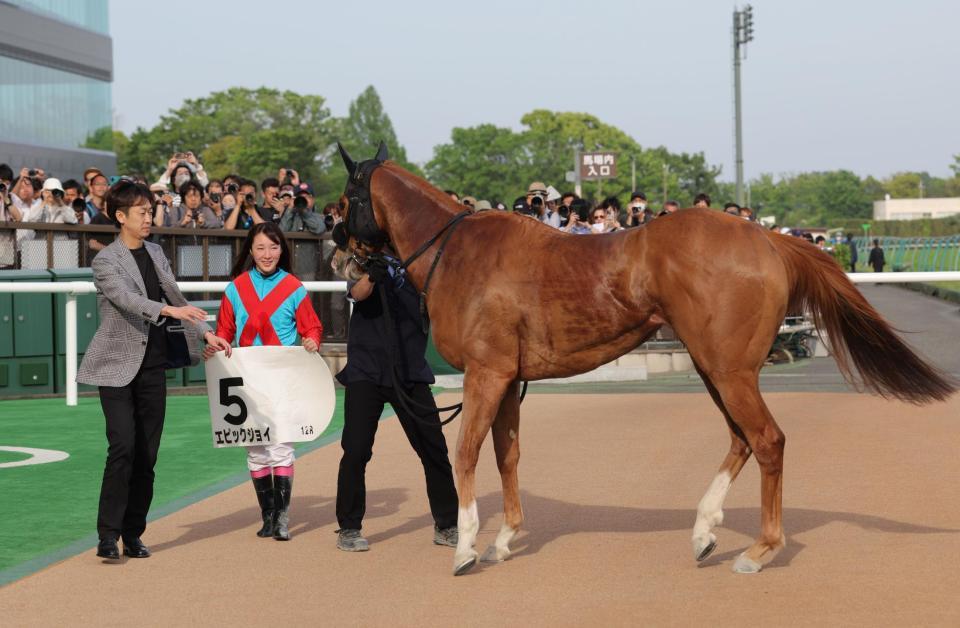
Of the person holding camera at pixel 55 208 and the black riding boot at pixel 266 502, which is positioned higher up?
the person holding camera at pixel 55 208

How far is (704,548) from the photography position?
234 inches

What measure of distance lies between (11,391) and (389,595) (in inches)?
371

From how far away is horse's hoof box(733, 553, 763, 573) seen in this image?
584 cm

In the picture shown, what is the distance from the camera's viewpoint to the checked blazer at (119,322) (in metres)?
6.45

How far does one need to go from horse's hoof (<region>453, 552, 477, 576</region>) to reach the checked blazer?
68.7 inches

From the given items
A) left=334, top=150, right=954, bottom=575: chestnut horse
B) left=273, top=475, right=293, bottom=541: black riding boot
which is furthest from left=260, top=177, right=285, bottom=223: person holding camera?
left=334, top=150, right=954, bottom=575: chestnut horse

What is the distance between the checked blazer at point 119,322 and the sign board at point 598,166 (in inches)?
1084

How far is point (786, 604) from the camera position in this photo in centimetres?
527

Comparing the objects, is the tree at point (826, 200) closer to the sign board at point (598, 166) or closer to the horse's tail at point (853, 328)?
the sign board at point (598, 166)

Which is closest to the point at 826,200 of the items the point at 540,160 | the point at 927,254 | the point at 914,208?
the point at 914,208

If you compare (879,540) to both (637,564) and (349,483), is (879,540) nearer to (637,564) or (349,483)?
(637,564)

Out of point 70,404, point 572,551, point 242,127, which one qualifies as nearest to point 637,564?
point 572,551

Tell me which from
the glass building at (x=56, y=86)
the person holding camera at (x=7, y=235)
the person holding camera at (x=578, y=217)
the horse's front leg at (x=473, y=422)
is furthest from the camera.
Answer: the glass building at (x=56, y=86)

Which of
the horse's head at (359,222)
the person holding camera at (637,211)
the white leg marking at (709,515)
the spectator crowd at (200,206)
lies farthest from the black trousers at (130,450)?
the person holding camera at (637,211)
